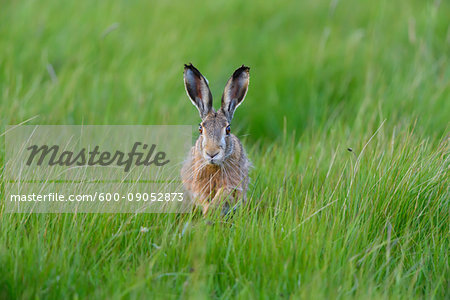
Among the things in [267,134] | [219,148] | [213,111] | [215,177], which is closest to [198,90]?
[213,111]

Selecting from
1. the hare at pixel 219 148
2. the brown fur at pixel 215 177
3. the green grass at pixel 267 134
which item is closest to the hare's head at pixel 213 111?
the hare at pixel 219 148

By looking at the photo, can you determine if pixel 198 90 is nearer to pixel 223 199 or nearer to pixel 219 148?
pixel 219 148

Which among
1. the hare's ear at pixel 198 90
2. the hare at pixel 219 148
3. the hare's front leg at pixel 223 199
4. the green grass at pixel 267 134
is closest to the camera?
the green grass at pixel 267 134

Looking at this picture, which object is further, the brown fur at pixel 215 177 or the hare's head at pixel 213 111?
the brown fur at pixel 215 177

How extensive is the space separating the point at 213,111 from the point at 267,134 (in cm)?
218

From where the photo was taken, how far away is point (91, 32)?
24.0 ft

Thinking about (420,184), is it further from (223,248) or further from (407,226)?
(223,248)

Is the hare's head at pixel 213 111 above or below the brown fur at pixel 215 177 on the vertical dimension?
above

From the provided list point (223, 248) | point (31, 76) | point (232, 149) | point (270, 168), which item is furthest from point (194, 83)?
point (31, 76)

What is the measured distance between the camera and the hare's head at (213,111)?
13.7 ft

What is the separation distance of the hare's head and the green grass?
0.41 metres

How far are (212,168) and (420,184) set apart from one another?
145cm

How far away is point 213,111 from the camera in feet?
14.6

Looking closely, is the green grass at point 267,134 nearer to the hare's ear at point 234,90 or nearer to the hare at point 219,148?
the hare at point 219,148
